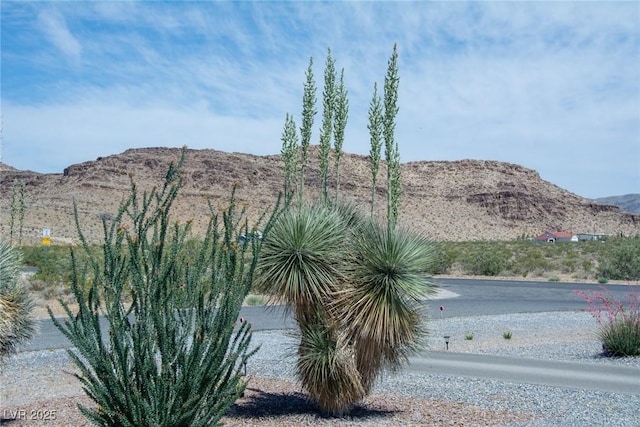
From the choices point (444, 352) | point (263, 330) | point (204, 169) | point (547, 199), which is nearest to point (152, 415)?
point (444, 352)

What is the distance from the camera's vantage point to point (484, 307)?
28.0m

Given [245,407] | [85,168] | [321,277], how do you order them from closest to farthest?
[321,277], [245,407], [85,168]

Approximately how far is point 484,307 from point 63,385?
1862 cm

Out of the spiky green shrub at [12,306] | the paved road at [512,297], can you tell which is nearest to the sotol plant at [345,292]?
the spiky green shrub at [12,306]

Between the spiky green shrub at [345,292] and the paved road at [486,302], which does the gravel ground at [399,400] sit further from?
the paved road at [486,302]

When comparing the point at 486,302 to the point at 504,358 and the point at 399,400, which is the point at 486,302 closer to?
the point at 504,358

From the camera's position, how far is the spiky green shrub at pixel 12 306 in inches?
364

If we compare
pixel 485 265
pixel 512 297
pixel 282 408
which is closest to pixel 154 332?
pixel 282 408

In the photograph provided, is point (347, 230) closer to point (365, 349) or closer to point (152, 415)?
point (365, 349)

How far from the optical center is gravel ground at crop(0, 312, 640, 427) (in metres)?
10.5

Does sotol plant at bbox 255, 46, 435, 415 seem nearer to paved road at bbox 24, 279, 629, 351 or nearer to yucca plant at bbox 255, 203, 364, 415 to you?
yucca plant at bbox 255, 203, 364, 415


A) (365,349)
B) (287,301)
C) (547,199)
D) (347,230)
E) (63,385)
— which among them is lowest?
(63,385)

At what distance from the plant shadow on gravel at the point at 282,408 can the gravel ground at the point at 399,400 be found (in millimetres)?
16

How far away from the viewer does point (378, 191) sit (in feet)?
348
